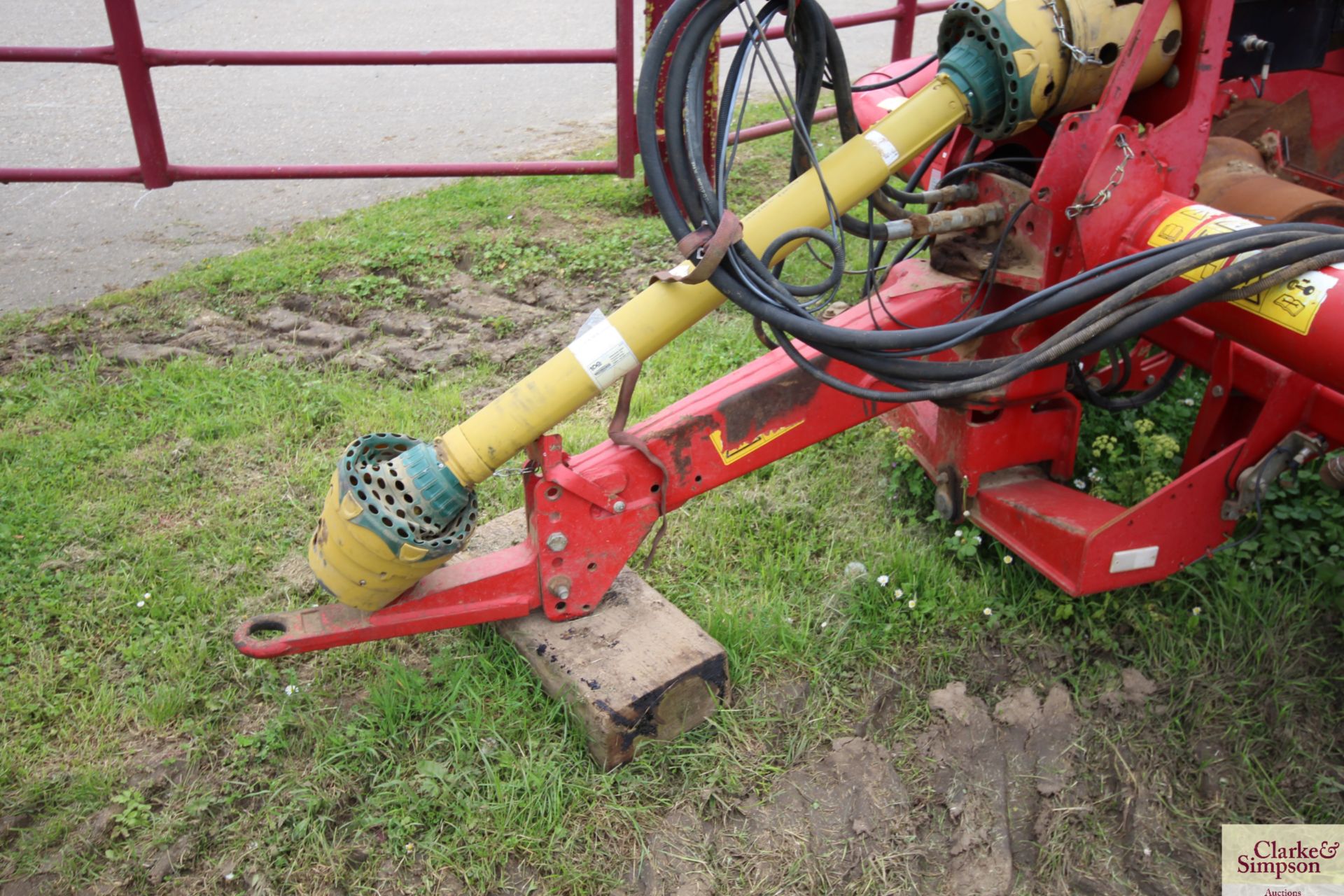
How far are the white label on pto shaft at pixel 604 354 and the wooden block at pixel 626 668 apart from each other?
2.36 feet

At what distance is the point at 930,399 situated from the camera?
231 cm

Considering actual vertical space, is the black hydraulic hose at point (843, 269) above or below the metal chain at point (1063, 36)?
below

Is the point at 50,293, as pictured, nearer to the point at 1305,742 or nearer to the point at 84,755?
the point at 84,755

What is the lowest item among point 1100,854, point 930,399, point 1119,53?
point 1100,854

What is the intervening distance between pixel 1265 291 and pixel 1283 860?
→ 1368 mm

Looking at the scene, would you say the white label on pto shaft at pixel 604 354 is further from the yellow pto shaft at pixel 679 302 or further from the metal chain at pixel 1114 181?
the metal chain at pixel 1114 181

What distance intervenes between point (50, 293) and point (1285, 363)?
489 cm

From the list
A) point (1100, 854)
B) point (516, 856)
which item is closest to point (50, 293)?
point (516, 856)

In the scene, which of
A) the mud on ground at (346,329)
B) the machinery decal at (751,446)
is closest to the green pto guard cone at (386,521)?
the machinery decal at (751,446)

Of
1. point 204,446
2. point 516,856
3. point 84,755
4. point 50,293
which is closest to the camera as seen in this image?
point 516,856

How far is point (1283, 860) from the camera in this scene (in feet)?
8.33

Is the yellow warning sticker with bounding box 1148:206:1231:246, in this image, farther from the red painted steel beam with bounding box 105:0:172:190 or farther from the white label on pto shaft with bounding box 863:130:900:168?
the red painted steel beam with bounding box 105:0:172:190

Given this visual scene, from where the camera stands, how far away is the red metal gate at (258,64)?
4.74 meters

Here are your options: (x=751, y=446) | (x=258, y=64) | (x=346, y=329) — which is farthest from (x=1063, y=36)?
(x=258, y=64)
